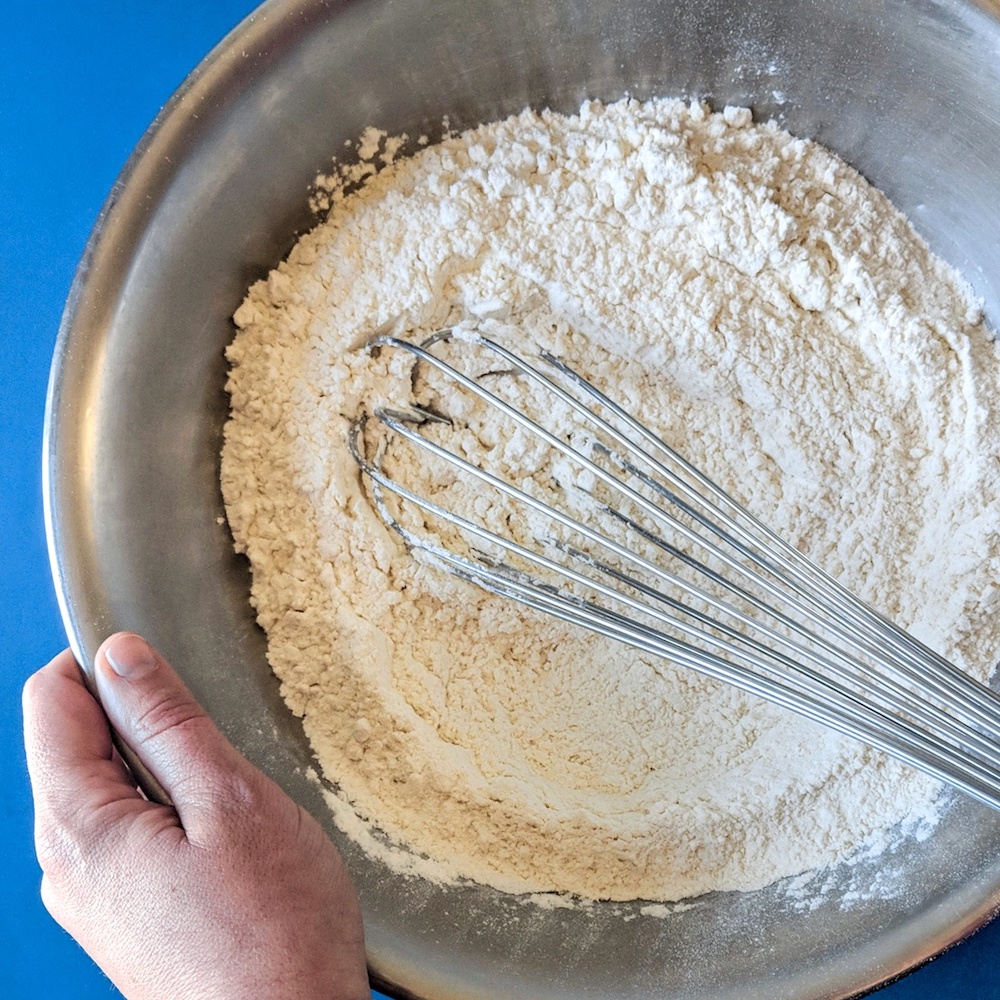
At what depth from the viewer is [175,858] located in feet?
2.37

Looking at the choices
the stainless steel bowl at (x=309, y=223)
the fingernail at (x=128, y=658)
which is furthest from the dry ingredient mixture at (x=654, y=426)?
the fingernail at (x=128, y=658)

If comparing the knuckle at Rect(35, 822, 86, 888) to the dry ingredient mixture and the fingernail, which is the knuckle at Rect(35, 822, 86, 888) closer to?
the fingernail

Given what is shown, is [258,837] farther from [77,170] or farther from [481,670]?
[77,170]

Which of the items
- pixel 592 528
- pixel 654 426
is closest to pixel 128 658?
pixel 592 528

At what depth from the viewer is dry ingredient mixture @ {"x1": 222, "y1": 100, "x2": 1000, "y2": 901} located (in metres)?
1.01

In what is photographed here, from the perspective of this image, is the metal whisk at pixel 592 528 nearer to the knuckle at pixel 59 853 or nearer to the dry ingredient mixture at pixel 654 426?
the dry ingredient mixture at pixel 654 426

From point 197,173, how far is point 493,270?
34 centimetres

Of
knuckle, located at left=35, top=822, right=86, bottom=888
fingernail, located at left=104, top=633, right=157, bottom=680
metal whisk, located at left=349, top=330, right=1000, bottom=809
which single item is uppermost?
metal whisk, located at left=349, top=330, right=1000, bottom=809

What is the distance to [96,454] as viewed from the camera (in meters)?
0.89

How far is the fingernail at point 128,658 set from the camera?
786 millimetres

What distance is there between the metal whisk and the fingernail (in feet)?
1.07

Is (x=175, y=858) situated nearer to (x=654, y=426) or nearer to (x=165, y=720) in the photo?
(x=165, y=720)

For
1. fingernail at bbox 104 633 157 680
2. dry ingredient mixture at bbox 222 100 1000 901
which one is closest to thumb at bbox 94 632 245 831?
fingernail at bbox 104 633 157 680

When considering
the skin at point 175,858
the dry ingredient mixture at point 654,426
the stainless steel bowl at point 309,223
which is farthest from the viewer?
the dry ingredient mixture at point 654,426
